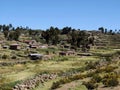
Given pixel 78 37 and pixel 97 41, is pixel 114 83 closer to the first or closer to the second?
pixel 78 37

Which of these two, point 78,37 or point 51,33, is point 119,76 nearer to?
point 78,37

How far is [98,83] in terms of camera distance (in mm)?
32781

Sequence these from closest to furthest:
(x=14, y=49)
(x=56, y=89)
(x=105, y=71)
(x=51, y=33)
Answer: (x=56, y=89), (x=105, y=71), (x=14, y=49), (x=51, y=33)

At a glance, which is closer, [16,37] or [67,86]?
[67,86]

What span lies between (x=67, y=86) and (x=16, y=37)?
15115 cm

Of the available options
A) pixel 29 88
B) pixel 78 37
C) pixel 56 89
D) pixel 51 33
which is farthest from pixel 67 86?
pixel 51 33

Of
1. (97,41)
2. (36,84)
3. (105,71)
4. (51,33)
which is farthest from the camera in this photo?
(97,41)

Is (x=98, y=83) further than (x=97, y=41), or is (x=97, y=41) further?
(x=97, y=41)

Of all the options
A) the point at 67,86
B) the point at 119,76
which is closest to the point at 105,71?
the point at 119,76

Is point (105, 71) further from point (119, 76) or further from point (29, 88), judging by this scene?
point (29, 88)

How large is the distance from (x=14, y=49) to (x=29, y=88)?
101772 mm

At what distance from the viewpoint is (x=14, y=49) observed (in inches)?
5315

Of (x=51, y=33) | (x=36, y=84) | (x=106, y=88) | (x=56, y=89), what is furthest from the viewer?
(x=51, y=33)

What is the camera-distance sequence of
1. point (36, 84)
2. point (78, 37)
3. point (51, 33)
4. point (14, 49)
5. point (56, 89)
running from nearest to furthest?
point (56, 89), point (36, 84), point (14, 49), point (78, 37), point (51, 33)
